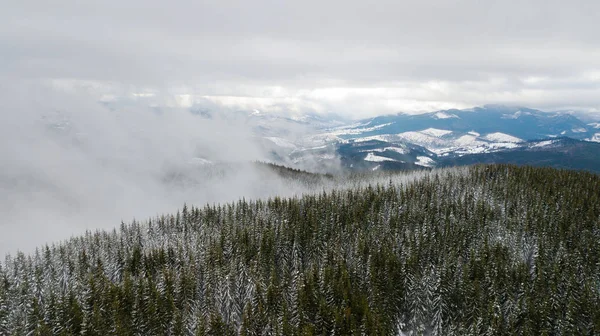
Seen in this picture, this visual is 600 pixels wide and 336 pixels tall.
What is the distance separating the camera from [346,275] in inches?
2963

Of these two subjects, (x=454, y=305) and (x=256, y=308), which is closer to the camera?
(x=256, y=308)

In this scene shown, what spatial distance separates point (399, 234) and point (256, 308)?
49708 millimetres

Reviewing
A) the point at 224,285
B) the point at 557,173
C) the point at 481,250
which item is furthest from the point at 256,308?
the point at 557,173

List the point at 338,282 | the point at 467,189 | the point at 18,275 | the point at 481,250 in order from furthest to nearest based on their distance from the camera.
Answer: the point at 467,189 → the point at 18,275 → the point at 481,250 → the point at 338,282

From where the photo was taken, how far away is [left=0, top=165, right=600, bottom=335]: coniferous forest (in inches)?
2500

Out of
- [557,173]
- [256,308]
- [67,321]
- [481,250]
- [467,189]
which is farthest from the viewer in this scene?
[557,173]

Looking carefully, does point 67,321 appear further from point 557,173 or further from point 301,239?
point 557,173

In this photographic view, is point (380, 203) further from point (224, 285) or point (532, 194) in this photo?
point (224, 285)

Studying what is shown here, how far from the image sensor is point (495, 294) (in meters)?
72.2

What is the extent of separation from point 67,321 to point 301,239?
5756 cm

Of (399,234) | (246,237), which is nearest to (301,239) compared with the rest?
(246,237)

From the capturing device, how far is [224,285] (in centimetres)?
7775

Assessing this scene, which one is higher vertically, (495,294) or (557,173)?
(557,173)

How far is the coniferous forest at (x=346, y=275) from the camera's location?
63.5 meters
